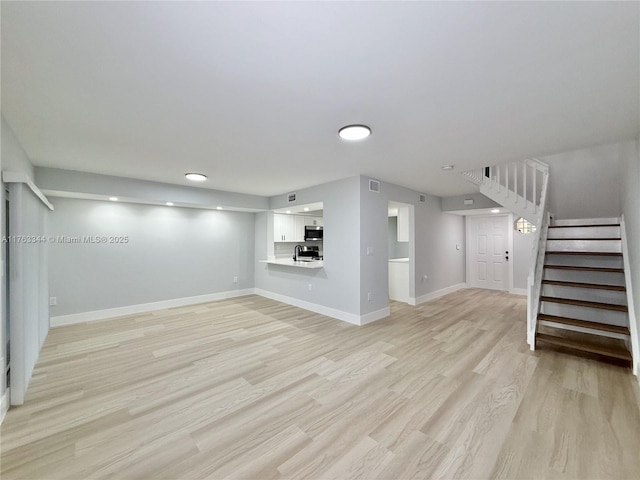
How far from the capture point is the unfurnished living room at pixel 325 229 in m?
1.38

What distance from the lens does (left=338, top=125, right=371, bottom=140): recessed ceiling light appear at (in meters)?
2.34

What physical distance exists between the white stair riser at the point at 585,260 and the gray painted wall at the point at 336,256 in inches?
115

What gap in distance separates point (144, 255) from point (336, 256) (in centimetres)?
377

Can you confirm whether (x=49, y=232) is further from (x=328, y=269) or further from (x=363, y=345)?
(x=363, y=345)

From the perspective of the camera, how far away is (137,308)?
487cm

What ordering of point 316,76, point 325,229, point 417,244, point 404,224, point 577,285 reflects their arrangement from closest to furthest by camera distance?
point 316,76, point 577,285, point 325,229, point 417,244, point 404,224

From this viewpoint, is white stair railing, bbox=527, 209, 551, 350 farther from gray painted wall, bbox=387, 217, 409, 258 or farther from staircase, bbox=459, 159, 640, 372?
gray painted wall, bbox=387, 217, 409, 258

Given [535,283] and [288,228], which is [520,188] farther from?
[288,228]

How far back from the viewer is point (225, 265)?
608cm

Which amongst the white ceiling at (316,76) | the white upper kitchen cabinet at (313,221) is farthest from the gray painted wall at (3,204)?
the white upper kitchen cabinet at (313,221)

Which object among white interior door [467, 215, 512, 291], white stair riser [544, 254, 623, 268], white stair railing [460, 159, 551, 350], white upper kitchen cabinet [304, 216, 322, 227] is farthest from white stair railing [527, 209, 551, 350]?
white upper kitchen cabinet [304, 216, 322, 227]

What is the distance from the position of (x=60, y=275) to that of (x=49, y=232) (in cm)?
72

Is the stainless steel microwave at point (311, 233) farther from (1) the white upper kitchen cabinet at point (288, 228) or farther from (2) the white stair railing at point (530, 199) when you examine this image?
(2) the white stair railing at point (530, 199)

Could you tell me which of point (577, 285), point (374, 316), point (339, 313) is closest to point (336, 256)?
point (339, 313)
